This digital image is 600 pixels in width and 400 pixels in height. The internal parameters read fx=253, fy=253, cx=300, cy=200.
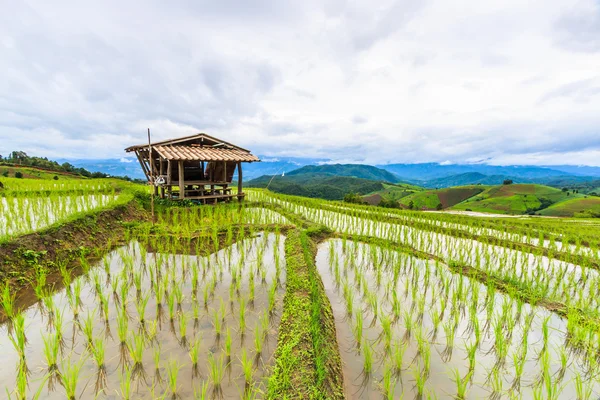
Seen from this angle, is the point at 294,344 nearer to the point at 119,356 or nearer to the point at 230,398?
the point at 230,398

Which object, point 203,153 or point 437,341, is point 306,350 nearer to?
point 437,341

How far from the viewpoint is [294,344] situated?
270cm

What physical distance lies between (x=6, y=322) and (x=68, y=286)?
793 mm

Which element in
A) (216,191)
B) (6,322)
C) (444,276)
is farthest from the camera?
(216,191)

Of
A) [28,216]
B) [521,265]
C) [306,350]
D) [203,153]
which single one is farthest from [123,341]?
[203,153]

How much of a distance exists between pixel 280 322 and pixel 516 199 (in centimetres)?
9287

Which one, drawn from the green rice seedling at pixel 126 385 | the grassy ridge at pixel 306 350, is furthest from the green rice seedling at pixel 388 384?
the green rice seedling at pixel 126 385

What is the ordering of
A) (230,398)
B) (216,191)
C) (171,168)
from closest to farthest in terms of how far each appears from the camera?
(230,398) → (171,168) → (216,191)

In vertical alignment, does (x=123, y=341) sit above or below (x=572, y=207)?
above

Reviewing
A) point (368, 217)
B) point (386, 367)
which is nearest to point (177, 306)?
point (386, 367)

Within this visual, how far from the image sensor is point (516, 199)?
237 feet

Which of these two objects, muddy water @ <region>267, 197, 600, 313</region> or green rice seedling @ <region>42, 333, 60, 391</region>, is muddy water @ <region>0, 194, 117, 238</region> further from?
muddy water @ <region>267, 197, 600, 313</region>

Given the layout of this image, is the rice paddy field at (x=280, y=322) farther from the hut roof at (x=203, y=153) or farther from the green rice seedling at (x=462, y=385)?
the hut roof at (x=203, y=153)

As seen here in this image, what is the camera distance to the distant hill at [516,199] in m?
68.4
